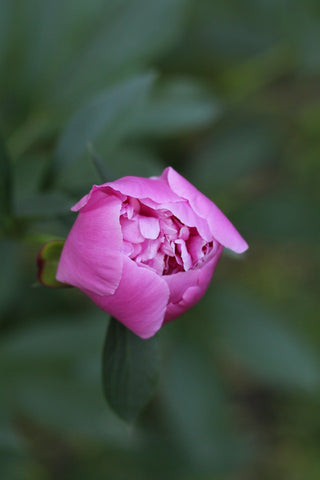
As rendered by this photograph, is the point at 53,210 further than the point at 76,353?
No

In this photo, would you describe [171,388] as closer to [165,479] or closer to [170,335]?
[170,335]

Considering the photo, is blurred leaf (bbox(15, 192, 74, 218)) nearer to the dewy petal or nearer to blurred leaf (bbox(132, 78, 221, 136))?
the dewy petal

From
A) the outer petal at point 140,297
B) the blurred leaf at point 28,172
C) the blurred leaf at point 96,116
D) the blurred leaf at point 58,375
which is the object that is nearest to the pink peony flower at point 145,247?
the outer petal at point 140,297

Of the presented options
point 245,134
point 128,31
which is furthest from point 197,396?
point 128,31

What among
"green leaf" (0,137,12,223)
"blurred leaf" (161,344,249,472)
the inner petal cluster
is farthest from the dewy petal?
"blurred leaf" (161,344,249,472)

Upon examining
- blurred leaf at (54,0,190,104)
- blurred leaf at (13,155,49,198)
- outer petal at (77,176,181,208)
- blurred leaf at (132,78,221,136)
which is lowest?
blurred leaf at (13,155,49,198)
